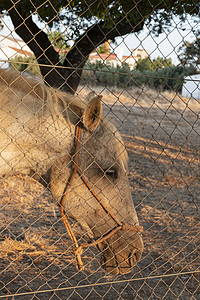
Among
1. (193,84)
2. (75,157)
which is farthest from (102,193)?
(193,84)

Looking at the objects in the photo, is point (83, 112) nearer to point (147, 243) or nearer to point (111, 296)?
point (111, 296)

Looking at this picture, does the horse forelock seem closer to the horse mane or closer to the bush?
the horse mane

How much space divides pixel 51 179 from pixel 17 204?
2.45 metres

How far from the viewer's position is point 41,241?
3721 millimetres

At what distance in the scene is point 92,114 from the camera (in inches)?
84.8

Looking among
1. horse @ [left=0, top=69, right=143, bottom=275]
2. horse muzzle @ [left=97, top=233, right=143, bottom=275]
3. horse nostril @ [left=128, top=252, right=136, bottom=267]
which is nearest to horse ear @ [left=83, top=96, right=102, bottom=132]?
horse @ [left=0, top=69, right=143, bottom=275]

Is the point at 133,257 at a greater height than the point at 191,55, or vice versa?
the point at 191,55

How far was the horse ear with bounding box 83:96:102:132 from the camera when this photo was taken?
6.75 feet

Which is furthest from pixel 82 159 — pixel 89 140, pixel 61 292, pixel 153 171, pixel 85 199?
pixel 153 171

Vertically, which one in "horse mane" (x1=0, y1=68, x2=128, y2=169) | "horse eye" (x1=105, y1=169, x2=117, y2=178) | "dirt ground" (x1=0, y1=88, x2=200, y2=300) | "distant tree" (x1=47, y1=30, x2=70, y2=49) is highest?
"distant tree" (x1=47, y1=30, x2=70, y2=49)

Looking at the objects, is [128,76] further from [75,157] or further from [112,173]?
[75,157]

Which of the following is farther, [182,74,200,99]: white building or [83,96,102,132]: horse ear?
[182,74,200,99]: white building

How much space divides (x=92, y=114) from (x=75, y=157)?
333 mm

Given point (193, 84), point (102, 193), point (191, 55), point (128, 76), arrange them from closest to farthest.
Result: 1. point (102, 193)
2. point (191, 55)
3. point (128, 76)
4. point (193, 84)
